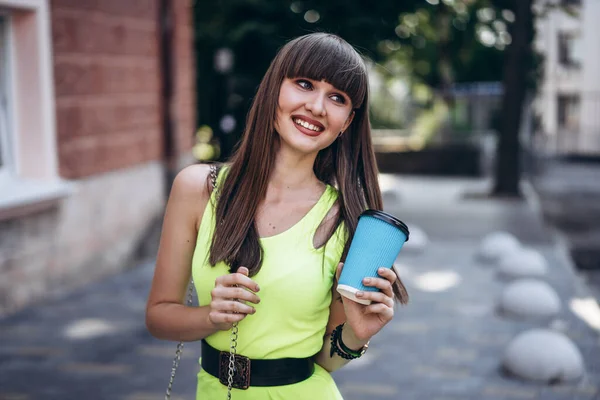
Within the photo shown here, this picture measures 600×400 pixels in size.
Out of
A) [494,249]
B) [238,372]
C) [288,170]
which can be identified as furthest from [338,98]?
[494,249]

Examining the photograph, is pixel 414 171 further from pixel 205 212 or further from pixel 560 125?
pixel 205 212

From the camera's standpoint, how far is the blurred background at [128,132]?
6.53m

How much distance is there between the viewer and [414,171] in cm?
2156

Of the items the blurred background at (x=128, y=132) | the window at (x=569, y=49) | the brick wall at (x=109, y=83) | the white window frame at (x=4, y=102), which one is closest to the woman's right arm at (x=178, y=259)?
the blurred background at (x=128, y=132)

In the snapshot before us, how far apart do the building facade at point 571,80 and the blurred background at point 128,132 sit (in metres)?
8.51

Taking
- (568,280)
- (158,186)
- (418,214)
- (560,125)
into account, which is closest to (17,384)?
(158,186)

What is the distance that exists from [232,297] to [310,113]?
1.75ft

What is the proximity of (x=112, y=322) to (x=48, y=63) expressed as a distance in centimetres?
245

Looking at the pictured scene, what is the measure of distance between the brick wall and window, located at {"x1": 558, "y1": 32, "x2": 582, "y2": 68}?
27.9m

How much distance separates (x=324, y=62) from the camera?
205cm

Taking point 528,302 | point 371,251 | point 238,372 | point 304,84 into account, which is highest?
point 304,84

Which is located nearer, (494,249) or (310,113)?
(310,113)

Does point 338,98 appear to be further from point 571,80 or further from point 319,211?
point 571,80

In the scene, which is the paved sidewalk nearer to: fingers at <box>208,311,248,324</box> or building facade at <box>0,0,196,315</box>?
building facade at <box>0,0,196,315</box>
